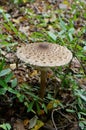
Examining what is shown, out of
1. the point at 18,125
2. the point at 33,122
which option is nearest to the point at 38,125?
the point at 33,122

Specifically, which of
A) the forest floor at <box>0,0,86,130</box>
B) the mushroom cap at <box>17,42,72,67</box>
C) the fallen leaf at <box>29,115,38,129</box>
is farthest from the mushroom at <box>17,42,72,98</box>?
the fallen leaf at <box>29,115,38,129</box>

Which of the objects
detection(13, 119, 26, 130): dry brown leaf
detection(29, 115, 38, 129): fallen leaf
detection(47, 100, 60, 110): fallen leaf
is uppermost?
detection(47, 100, 60, 110): fallen leaf

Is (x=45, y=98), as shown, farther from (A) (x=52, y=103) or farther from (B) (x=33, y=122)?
(B) (x=33, y=122)

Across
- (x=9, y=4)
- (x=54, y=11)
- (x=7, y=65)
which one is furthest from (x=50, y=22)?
(x=7, y=65)

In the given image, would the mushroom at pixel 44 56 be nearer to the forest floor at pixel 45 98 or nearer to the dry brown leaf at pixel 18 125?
the forest floor at pixel 45 98

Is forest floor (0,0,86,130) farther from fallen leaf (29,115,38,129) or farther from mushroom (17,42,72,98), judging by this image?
mushroom (17,42,72,98)

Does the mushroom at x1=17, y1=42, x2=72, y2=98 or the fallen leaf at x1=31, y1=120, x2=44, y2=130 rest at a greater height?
the mushroom at x1=17, y1=42, x2=72, y2=98

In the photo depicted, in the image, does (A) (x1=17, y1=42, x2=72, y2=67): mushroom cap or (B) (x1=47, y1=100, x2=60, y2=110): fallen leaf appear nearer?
(A) (x1=17, y1=42, x2=72, y2=67): mushroom cap

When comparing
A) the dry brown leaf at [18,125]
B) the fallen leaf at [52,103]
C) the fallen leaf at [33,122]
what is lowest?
the dry brown leaf at [18,125]

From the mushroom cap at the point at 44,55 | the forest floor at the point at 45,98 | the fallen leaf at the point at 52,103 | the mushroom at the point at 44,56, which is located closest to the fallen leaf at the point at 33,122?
the forest floor at the point at 45,98
